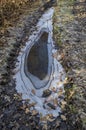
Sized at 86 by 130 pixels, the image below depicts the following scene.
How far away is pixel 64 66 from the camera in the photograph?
9.03 meters

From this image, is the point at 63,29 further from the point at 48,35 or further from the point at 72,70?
the point at 72,70

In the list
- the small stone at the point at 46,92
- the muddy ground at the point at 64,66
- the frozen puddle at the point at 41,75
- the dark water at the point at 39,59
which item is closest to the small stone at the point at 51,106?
the frozen puddle at the point at 41,75

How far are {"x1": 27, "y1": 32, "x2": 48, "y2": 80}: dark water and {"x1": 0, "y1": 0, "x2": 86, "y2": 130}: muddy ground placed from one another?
23.2 inches

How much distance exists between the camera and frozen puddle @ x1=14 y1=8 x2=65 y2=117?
7.38 metres

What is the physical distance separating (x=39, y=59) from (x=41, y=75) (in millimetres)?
1214

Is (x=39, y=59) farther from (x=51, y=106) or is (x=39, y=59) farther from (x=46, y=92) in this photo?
(x=51, y=106)

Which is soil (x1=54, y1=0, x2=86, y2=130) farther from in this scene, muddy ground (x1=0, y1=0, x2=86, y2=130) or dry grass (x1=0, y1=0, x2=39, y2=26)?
dry grass (x1=0, y1=0, x2=39, y2=26)

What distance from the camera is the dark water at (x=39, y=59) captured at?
29.5ft

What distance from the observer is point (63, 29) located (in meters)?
11.9

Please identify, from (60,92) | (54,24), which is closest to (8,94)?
(60,92)

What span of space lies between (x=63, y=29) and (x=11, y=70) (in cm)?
391

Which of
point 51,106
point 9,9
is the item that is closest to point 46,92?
point 51,106

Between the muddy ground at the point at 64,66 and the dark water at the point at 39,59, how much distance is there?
588mm

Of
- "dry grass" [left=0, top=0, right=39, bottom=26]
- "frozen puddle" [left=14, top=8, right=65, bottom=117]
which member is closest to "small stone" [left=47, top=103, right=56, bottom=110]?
"frozen puddle" [left=14, top=8, right=65, bottom=117]
